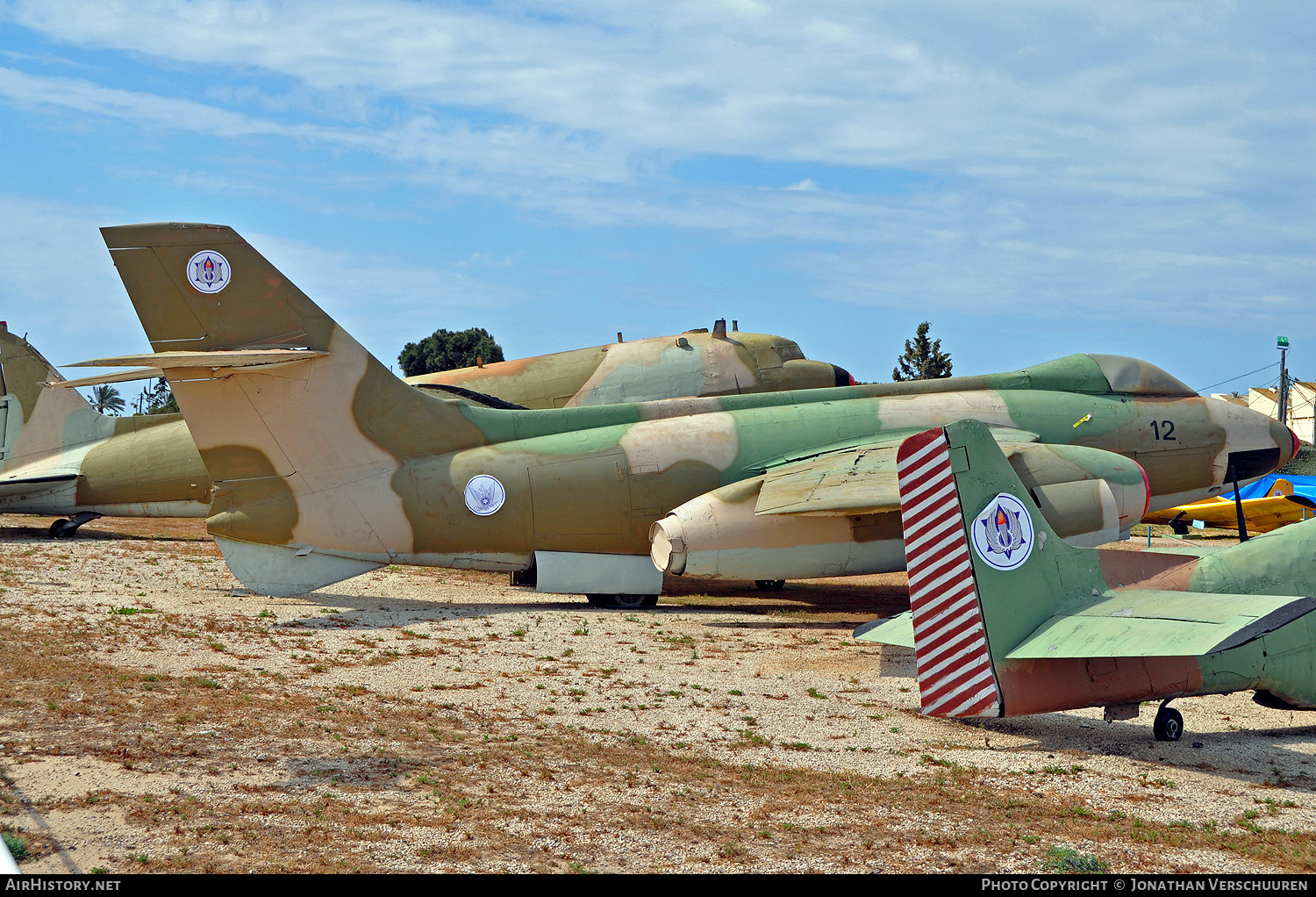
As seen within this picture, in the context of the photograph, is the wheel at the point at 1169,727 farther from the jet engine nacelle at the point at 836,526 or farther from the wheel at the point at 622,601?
the wheel at the point at 622,601

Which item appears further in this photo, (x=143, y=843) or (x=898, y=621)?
(x=898, y=621)

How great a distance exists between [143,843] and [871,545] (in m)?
12.2

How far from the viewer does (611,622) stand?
1563 cm

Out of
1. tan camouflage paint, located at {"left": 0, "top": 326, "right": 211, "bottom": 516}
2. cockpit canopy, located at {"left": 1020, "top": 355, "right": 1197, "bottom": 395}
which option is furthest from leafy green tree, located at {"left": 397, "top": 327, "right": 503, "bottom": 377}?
cockpit canopy, located at {"left": 1020, "top": 355, "right": 1197, "bottom": 395}

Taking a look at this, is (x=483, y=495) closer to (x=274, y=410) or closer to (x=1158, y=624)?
(x=274, y=410)

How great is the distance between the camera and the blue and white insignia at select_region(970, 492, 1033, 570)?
8.82 m

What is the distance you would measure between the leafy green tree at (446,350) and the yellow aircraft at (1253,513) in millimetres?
57930

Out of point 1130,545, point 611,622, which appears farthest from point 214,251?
point 1130,545

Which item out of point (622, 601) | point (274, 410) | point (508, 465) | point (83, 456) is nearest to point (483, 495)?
point (508, 465)

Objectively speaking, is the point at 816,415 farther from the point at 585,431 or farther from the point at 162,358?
the point at 162,358

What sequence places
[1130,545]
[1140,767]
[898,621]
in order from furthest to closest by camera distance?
[1130,545]
[898,621]
[1140,767]

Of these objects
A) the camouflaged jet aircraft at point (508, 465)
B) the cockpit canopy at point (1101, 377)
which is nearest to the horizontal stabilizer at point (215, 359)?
the camouflaged jet aircraft at point (508, 465)

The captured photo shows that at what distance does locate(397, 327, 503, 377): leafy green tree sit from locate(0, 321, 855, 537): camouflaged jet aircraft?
52805mm

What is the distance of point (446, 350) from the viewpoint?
80938 mm
